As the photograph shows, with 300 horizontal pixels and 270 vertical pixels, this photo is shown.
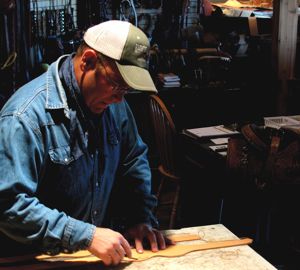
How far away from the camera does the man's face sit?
1.82 m

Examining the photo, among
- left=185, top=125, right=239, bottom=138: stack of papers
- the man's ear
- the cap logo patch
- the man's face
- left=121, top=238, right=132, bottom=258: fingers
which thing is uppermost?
the cap logo patch

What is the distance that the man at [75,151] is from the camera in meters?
1.68

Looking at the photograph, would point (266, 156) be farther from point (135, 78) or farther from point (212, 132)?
point (135, 78)

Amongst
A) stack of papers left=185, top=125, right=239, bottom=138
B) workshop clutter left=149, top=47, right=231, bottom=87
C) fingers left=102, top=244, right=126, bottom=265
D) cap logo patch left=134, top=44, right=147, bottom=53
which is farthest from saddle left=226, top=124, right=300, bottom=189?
workshop clutter left=149, top=47, right=231, bottom=87

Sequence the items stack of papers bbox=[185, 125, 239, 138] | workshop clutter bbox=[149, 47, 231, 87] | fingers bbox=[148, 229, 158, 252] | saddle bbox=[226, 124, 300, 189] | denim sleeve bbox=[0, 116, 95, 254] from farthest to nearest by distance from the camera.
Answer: workshop clutter bbox=[149, 47, 231, 87], stack of papers bbox=[185, 125, 239, 138], saddle bbox=[226, 124, 300, 189], fingers bbox=[148, 229, 158, 252], denim sleeve bbox=[0, 116, 95, 254]

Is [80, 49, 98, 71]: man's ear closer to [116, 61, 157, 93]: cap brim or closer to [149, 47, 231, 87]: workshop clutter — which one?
[116, 61, 157, 93]: cap brim

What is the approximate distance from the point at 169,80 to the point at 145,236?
12.2ft

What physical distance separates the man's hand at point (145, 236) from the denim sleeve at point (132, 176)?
0.11m

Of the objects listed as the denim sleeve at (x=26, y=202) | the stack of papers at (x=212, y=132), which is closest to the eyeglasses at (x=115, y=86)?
the denim sleeve at (x=26, y=202)

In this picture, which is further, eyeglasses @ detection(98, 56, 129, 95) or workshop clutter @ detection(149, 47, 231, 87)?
workshop clutter @ detection(149, 47, 231, 87)

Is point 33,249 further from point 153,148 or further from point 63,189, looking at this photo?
point 153,148

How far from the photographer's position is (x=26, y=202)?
1.67 metres

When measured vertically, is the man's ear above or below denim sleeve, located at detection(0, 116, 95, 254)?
above

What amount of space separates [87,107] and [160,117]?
1.97 meters
